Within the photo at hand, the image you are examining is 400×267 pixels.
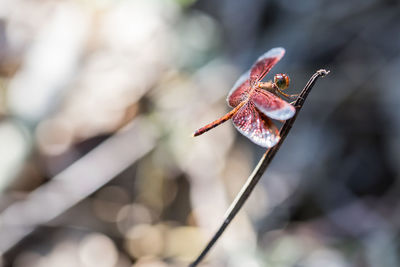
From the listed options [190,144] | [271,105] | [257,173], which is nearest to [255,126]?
[271,105]

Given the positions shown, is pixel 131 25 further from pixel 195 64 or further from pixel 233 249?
pixel 233 249

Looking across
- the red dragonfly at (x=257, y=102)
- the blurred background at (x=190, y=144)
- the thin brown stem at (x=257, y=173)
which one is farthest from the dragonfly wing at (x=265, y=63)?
the blurred background at (x=190, y=144)

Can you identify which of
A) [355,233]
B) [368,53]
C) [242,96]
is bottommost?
[355,233]

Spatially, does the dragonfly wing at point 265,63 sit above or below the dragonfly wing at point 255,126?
above

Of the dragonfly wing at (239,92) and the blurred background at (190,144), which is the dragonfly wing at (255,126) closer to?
the dragonfly wing at (239,92)

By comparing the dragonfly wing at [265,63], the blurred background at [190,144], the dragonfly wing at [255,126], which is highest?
the dragonfly wing at [265,63]

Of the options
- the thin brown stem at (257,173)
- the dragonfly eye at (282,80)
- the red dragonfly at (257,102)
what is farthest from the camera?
the dragonfly eye at (282,80)

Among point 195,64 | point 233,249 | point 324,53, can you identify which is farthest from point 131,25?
point 233,249

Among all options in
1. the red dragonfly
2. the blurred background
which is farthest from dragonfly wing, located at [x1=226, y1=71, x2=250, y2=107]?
the blurred background
